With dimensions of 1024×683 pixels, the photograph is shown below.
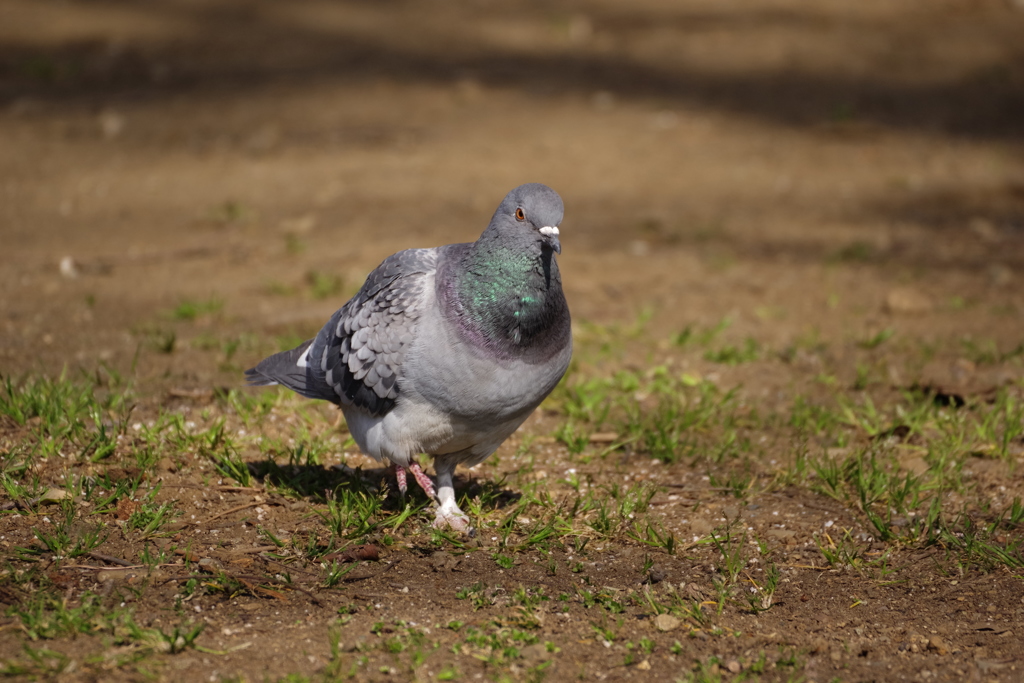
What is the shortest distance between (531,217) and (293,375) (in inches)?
46.5

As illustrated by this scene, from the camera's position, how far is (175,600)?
2975mm

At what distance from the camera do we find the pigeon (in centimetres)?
318

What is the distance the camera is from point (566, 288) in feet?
20.8

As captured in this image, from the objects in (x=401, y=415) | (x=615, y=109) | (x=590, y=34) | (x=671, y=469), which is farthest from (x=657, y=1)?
(x=401, y=415)

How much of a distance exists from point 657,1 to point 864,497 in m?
9.43

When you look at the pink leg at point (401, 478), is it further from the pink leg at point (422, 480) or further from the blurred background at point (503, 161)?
the blurred background at point (503, 161)

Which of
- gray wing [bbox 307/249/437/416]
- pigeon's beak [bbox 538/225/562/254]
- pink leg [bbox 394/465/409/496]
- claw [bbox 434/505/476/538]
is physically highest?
pigeon's beak [bbox 538/225/562/254]

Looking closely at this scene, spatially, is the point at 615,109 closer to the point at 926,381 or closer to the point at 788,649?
the point at 926,381

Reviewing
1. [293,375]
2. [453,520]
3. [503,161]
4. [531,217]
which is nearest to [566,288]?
[503,161]

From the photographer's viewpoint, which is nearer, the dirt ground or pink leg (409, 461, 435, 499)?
the dirt ground

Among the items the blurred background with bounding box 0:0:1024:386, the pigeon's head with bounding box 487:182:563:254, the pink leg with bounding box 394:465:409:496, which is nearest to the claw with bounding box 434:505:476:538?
the pink leg with bounding box 394:465:409:496

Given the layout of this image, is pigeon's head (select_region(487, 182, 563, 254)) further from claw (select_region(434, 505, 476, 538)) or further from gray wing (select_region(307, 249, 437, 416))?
claw (select_region(434, 505, 476, 538))

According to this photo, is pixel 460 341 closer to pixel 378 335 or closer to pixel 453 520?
pixel 378 335

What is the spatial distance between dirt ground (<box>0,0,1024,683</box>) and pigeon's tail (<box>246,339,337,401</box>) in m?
0.35
